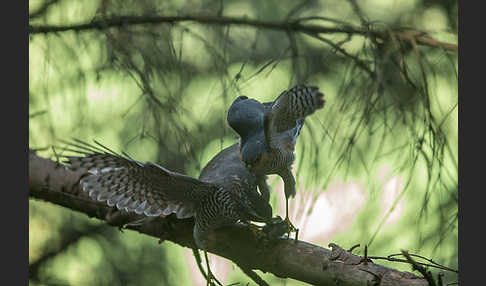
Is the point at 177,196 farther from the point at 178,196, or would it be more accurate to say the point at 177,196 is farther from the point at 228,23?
the point at 228,23

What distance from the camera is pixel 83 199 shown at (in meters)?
0.91

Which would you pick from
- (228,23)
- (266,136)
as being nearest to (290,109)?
(266,136)

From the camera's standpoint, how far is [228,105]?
85 cm

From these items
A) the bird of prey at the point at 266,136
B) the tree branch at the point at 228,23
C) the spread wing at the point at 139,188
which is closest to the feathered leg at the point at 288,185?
the bird of prey at the point at 266,136

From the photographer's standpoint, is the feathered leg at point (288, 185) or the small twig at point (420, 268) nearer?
the small twig at point (420, 268)

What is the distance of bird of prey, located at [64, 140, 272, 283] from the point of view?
2.75 ft

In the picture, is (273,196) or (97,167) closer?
(97,167)

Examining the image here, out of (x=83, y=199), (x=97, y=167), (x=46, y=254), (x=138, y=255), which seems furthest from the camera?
(x=138, y=255)

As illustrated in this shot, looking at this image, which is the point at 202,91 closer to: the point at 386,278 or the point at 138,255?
the point at 138,255

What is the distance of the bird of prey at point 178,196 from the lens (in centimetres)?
84

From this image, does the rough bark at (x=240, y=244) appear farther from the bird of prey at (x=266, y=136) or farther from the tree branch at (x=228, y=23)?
the tree branch at (x=228, y=23)

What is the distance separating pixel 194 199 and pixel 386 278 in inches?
13.6

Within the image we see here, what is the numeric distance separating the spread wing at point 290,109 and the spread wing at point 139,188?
145mm

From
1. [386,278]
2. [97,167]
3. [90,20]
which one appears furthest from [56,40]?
[386,278]
